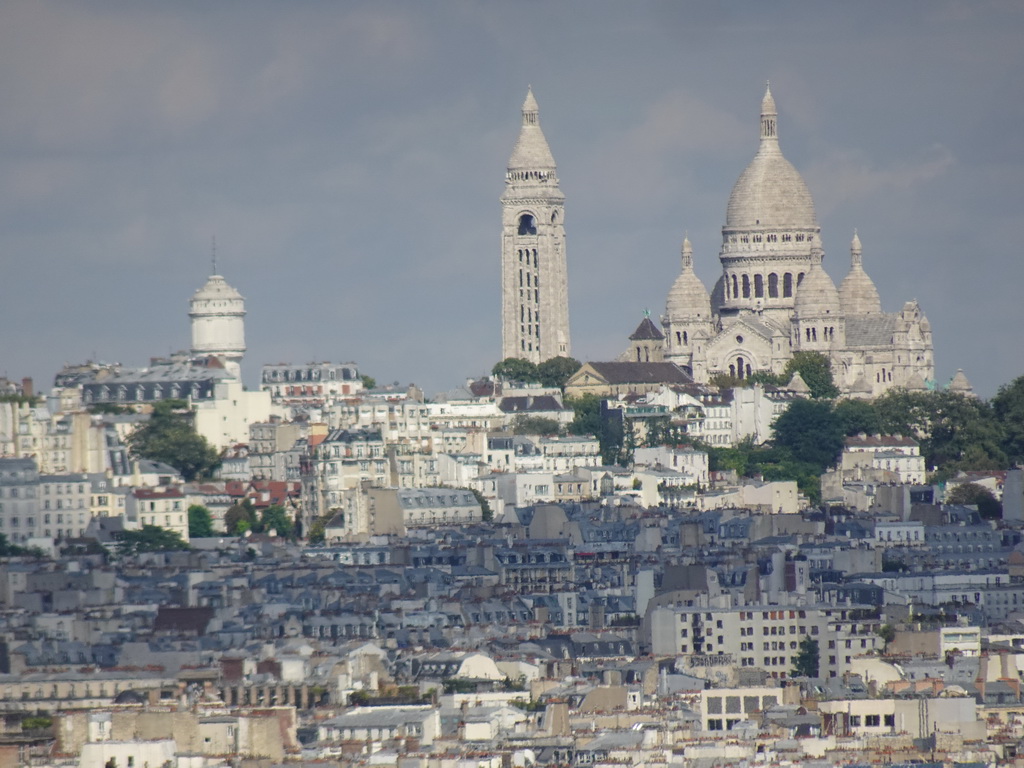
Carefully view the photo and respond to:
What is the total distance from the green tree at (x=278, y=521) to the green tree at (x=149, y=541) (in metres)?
6.90

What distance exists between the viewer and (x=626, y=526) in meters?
143

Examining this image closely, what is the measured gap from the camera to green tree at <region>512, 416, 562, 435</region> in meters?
181

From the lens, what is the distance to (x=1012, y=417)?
180250 millimetres

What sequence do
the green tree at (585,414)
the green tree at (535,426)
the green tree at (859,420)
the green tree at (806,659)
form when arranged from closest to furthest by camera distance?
1. the green tree at (806,659)
2. the green tree at (535,426)
3. the green tree at (859,420)
4. the green tree at (585,414)

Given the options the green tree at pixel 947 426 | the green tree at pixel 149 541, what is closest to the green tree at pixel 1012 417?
the green tree at pixel 947 426

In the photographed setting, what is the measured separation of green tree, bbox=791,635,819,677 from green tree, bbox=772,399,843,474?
73.3m

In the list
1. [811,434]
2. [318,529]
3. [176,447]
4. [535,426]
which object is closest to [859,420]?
[811,434]

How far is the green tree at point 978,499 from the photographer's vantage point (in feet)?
504

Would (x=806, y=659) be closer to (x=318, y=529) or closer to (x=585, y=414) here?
(x=318, y=529)

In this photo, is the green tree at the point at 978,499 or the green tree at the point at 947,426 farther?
the green tree at the point at 947,426

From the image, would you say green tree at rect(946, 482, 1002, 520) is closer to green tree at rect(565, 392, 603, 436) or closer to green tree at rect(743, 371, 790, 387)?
green tree at rect(565, 392, 603, 436)

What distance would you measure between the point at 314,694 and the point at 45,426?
82.0 m

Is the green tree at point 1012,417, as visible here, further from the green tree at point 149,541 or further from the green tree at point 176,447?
the green tree at point 149,541

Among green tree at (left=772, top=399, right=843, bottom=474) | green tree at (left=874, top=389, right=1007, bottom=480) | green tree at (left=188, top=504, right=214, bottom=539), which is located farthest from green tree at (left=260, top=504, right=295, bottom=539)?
green tree at (left=874, top=389, right=1007, bottom=480)
